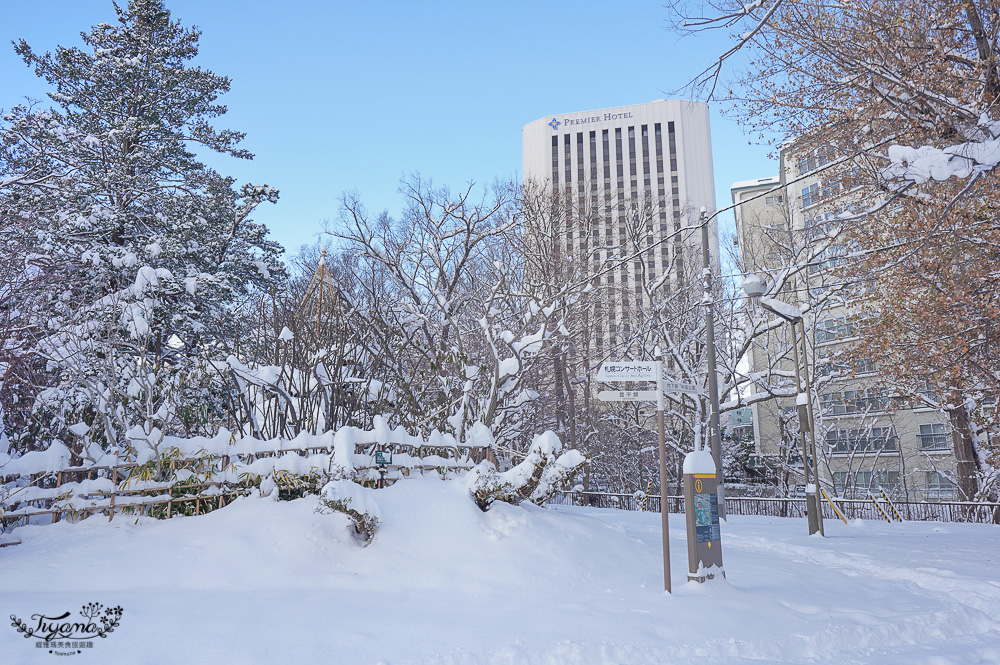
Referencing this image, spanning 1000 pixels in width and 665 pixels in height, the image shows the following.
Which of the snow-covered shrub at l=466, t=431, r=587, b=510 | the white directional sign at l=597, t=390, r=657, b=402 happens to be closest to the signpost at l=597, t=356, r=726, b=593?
the white directional sign at l=597, t=390, r=657, b=402

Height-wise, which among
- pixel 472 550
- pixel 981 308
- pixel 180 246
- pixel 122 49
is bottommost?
pixel 472 550

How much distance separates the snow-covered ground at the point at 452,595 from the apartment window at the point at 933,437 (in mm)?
31554

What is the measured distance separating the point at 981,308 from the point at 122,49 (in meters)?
23.5

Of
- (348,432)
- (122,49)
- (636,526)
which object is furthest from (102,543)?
(122,49)

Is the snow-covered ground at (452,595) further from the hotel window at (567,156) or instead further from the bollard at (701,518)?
the hotel window at (567,156)

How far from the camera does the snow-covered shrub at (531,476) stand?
8.89m

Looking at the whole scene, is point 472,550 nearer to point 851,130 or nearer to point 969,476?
point 851,130

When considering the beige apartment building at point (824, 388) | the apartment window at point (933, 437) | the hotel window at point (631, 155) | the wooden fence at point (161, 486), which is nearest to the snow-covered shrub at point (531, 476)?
the wooden fence at point (161, 486)

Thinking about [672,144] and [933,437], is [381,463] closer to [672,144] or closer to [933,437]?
[933,437]

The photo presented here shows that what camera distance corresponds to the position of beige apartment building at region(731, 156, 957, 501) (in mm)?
22812

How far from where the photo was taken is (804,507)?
22172 millimetres

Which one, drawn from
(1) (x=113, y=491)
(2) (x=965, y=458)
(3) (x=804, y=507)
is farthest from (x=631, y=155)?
(1) (x=113, y=491)

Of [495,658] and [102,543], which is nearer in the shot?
[495,658]

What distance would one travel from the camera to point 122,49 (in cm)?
2011
